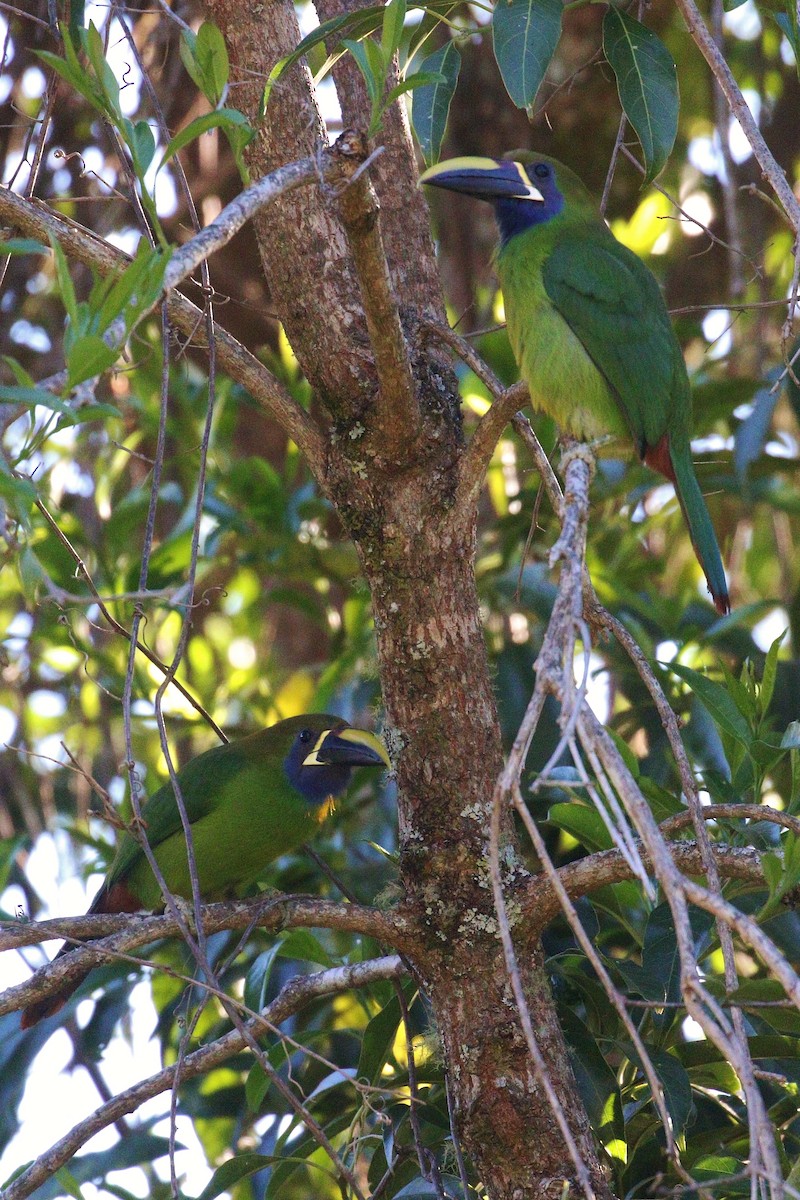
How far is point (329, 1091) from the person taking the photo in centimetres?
286

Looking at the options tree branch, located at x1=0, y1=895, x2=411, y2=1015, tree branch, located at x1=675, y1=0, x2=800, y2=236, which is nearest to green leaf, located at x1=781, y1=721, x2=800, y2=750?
tree branch, located at x1=0, y1=895, x2=411, y2=1015

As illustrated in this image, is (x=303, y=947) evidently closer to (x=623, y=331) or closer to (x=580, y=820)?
(x=580, y=820)

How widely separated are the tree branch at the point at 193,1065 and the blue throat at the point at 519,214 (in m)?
1.70

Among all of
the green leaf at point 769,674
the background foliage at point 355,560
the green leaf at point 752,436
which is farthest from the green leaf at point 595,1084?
the green leaf at point 752,436

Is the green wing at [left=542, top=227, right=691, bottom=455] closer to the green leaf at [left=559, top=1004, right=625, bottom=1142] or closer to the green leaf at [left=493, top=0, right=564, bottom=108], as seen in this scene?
the green leaf at [left=493, top=0, right=564, bottom=108]

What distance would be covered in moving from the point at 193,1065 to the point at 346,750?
4.97 ft

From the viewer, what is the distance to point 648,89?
91.2 inches

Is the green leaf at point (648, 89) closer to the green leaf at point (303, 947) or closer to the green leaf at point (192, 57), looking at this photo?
the green leaf at point (192, 57)

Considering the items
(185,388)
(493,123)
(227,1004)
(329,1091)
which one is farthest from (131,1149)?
(493,123)

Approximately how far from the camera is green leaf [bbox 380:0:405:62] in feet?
5.74

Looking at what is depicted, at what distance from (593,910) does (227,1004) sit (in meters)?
0.84

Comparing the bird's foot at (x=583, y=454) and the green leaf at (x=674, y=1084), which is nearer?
the green leaf at (x=674, y=1084)

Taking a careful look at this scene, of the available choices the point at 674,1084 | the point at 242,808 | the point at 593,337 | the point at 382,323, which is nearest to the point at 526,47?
the point at 382,323

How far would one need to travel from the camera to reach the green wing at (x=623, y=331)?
2.73 meters
